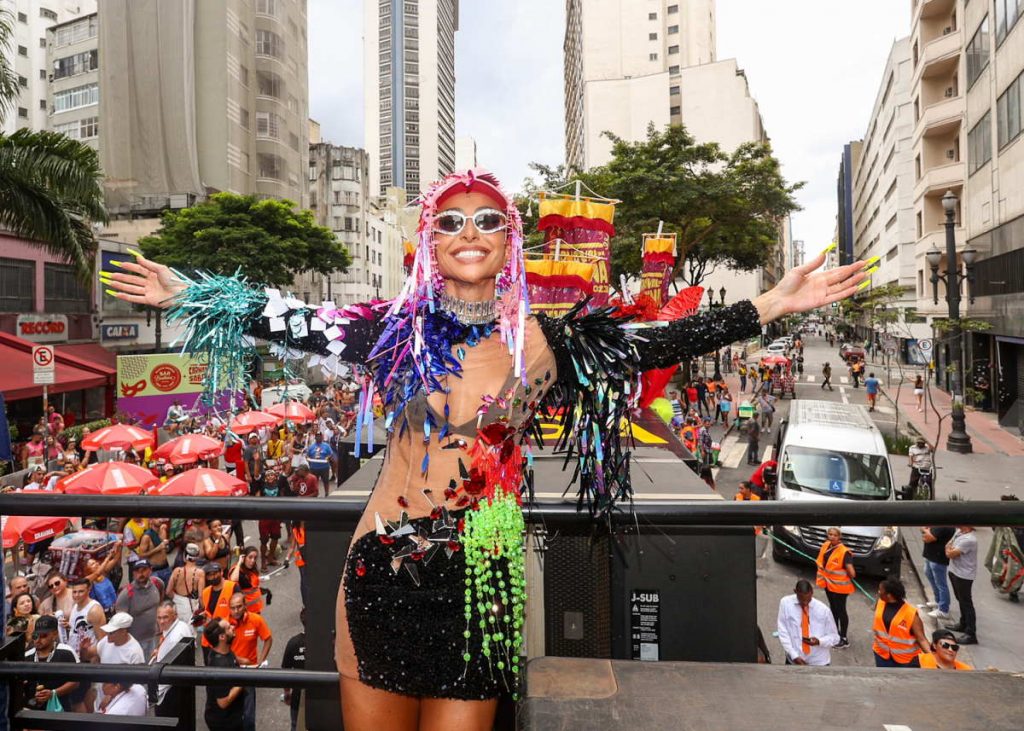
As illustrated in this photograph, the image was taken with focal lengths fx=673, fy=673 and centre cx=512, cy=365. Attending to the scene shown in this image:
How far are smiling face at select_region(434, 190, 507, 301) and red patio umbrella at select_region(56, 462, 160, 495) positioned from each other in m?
7.26

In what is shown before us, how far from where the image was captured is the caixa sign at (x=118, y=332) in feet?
79.9

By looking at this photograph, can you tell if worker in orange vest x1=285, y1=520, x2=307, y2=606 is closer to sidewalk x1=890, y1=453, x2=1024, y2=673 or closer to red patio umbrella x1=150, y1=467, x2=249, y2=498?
red patio umbrella x1=150, y1=467, x2=249, y2=498

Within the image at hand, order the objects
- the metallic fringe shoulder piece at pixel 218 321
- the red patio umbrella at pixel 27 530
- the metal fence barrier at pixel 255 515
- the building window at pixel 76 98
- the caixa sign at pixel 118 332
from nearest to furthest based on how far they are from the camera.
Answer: the metal fence barrier at pixel 255 515 → the metallic fringe shoulder piece at pixel 218 321 → the red patio umbrella at pixel 27 530 → the caixa sign at pixel 118 332 → the building window at pixel 76 98

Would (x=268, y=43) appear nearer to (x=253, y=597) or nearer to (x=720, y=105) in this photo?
(x=720, y=105)

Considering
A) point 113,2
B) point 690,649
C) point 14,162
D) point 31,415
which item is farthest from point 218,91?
point 690,649

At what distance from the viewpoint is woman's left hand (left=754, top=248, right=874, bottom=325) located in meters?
1.93

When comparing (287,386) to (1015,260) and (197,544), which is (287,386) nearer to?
(197,544)

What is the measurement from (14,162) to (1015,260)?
22.4 m

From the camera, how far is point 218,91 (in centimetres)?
3444

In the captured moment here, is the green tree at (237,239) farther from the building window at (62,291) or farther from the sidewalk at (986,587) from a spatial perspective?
the sidewalk at (986,587)

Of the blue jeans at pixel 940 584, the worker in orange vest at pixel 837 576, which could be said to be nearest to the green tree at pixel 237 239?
the worker in orange vest at pixel 837 576

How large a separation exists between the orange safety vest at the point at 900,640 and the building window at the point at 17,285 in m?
23.6

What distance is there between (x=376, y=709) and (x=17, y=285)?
24.1 meters

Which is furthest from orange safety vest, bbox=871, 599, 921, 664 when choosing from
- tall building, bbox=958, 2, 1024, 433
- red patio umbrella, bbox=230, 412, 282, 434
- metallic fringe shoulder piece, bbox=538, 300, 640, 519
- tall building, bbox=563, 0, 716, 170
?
tall building, bbox=563, 0, 716, 170
